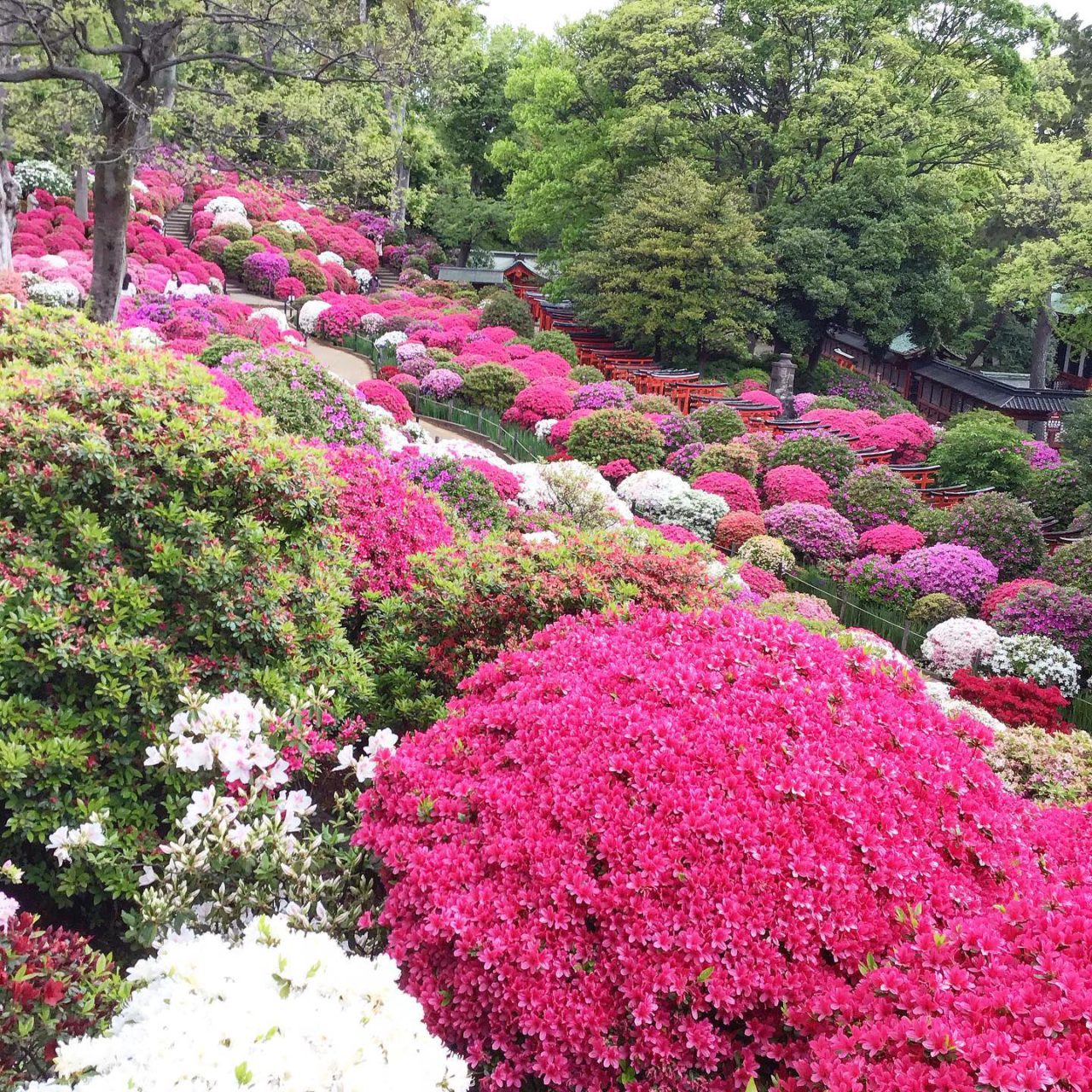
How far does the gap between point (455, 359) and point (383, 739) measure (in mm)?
20530

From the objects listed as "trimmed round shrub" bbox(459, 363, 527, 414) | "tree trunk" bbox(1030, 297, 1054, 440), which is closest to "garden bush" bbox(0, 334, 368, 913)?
"trimmed round shrub" bbox(459, 363, 527, 414)

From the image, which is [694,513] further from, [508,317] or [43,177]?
[43,177]

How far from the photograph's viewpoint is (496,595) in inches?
197

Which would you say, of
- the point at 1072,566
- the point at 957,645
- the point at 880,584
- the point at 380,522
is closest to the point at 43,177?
the point at 880,584

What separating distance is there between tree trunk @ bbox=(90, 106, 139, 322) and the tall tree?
59.3 feet

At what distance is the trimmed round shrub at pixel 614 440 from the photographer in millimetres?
17516

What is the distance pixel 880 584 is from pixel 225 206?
3434cm

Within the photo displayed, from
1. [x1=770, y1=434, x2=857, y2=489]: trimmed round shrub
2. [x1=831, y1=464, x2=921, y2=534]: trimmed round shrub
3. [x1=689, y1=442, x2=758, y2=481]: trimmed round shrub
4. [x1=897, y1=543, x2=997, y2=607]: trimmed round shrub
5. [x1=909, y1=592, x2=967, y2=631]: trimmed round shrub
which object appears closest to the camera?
[x1=909, y1=592, x2=967, y2=631]: trimmed round shrub

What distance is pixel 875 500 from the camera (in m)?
16.3

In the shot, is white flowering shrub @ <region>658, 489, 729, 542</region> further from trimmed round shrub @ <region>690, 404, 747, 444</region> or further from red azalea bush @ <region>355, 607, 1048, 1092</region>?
red azalea bush @ <region>355, 607, 1048, 1092</region>

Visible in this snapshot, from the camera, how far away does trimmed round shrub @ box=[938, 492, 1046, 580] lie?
14.5m

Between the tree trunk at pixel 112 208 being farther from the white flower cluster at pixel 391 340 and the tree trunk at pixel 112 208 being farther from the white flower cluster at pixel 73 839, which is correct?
the white flower cluster at pixel 391 340

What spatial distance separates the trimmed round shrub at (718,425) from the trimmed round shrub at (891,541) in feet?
15.4

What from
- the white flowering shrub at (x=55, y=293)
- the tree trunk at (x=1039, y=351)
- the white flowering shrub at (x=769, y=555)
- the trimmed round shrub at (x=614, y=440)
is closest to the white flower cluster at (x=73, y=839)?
the white flowering shrub at (x=769, y=555)
